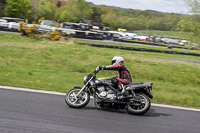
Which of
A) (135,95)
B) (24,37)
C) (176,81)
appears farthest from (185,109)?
(24,37)

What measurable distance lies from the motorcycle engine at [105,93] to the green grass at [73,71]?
7.49 feet

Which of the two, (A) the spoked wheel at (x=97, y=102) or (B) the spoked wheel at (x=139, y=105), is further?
(A) the spoked wheel at (x=97, y=102)

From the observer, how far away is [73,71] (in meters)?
13.1

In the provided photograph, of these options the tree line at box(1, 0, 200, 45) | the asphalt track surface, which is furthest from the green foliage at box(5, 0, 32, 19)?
the asphalt track surface

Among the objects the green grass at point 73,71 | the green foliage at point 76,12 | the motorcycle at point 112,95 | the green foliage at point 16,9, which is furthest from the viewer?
the green foliage at point 76,12

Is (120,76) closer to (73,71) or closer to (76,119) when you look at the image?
(76,119)

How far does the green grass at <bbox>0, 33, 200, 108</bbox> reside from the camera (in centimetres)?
951

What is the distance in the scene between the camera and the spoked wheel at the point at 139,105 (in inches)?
262

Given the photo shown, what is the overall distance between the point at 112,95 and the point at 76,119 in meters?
1.38

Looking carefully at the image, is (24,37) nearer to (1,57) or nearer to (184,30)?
Result: (1,57)

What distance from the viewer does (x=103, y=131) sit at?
5328mm

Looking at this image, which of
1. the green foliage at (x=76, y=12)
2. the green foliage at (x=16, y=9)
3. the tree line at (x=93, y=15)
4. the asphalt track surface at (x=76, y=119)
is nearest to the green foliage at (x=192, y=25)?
the tree line at (x=93, y=15)

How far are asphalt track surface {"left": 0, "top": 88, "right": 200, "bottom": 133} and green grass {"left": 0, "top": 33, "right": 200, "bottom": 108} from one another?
163cm

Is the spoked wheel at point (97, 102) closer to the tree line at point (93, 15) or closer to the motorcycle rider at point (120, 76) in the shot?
the motorcycle rider at point (120, 76)
